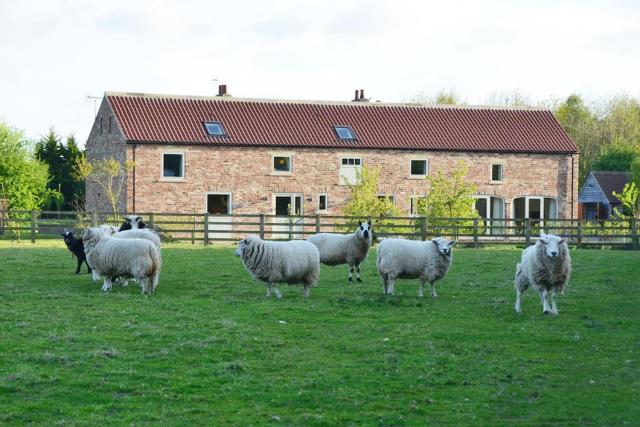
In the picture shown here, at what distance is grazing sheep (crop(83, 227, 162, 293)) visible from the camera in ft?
60.0

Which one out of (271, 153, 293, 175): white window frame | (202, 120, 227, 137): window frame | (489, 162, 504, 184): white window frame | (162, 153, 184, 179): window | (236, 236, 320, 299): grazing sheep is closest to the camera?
(236, 236, 320, 299): grazing sheep

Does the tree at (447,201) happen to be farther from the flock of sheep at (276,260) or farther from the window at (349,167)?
the flock of sheep at (276,260)

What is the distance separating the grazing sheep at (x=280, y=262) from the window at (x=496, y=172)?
109ft

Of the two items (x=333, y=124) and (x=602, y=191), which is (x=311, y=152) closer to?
(x=333, y=124)

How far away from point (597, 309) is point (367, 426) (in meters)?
8.73

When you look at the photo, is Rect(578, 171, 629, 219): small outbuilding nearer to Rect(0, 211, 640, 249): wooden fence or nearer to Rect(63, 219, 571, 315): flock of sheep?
Rect(0, 211, 640, 249): wooden fence

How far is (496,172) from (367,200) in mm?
9889

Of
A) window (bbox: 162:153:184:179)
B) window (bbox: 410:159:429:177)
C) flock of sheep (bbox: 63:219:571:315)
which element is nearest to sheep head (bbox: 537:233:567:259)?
flock of sheep (bbox: 63:219:571:315)

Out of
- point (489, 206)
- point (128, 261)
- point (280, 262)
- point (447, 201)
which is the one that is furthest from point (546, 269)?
point (489, 206)

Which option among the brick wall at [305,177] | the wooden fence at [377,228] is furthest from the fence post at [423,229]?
the brick wall at [305,177]

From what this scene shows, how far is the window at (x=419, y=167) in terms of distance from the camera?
162ft

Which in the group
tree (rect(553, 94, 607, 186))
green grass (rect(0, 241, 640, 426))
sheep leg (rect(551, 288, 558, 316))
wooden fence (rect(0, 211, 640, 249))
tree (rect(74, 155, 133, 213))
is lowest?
green grass (rect(0, 241, 640, 426))

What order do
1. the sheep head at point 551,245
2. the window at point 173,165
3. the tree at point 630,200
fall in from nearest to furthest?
the sheep head at point 551,245, the window at point 173,165, the tree at point 630,200

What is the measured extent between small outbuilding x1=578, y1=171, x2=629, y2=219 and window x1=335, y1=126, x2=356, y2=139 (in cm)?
2339
